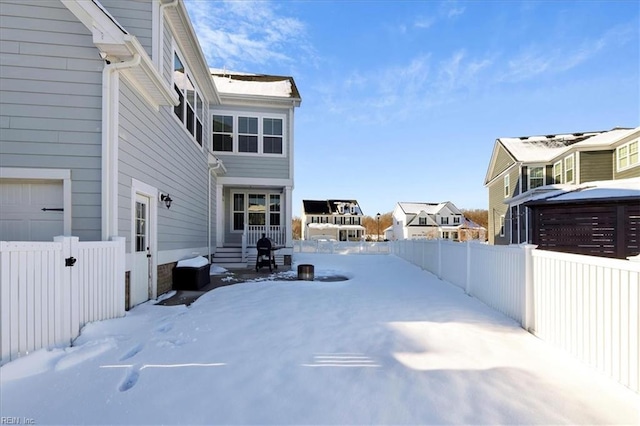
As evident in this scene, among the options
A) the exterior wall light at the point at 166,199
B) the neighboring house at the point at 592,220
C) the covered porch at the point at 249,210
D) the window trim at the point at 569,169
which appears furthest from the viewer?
the window trim at the point at 569,169

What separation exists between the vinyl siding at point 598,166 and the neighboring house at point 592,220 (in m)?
4.37

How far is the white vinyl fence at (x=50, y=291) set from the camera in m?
3.02

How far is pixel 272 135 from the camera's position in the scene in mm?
12102

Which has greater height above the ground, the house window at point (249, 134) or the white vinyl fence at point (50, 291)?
the house window at point (249, 134)

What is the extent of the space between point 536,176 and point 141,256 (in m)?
20.6

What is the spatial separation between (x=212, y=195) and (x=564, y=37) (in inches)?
505

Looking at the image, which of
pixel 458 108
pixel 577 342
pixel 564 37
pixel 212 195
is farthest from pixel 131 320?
pixel 458 108

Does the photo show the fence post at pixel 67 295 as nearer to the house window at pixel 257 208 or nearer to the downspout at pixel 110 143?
the downspout at pixel 110 143

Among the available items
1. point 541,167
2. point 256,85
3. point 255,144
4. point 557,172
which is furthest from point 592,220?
point 256,85

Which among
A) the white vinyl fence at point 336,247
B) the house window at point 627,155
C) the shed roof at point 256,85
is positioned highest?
the shed roof at point 256,85

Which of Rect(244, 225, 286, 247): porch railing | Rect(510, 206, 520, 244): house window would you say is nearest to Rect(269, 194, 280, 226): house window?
Rect(244, 225, 286, 247): porch railing

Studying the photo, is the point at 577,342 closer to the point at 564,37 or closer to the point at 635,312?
the point at 635,312

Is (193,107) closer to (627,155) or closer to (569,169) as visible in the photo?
(569,169)

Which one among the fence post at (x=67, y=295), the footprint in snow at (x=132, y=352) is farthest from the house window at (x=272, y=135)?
the footprint in snow at (x=132, y=352)
